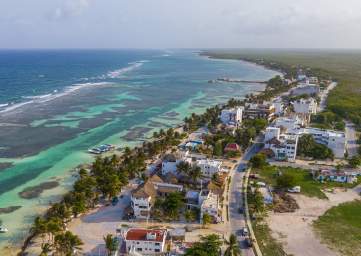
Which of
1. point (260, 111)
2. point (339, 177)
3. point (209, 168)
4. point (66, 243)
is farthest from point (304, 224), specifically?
point (260, 111)

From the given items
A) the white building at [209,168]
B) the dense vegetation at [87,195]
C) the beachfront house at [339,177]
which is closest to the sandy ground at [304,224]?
the beachfront house at [339,177]

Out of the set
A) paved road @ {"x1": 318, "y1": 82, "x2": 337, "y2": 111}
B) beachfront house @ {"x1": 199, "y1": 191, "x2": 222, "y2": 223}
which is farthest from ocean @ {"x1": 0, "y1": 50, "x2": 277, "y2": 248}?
paved road @ {"x1": 318, "y1": 82, "x2": 337, "y2": 111}

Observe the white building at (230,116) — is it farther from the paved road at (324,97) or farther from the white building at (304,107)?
the paved road at (324,97)

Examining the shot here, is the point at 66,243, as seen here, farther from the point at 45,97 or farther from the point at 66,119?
the point at 45,97

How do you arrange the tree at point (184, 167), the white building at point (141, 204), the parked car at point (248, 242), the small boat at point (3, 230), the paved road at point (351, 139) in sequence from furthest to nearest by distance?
the paved road at point (351, 139)
the tree at point (184, 167)
the white building at point (141, 204)
the small boat at point (3, 230)
the parked car at point (248, 242)

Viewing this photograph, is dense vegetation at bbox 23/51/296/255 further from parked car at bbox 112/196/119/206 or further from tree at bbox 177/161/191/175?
parked car at bbox 112/196/119/206

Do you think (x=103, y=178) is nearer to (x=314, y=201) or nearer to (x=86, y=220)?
(x=86, y=220)
